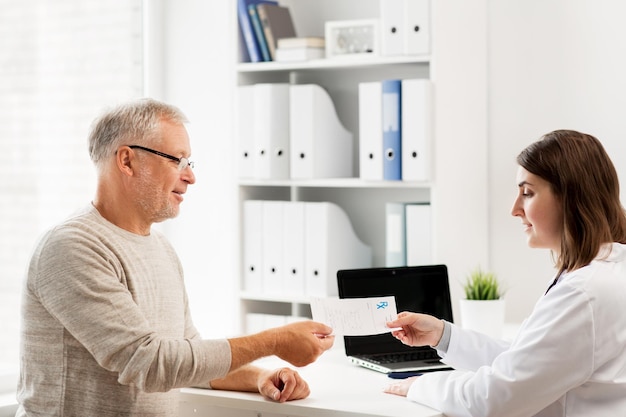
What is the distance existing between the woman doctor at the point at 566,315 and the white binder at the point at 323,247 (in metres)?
1.11

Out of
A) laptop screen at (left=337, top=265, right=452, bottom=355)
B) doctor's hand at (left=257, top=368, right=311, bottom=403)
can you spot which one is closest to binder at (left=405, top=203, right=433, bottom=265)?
laptop screen at (left=337, top=265, right=452, bottom=355)

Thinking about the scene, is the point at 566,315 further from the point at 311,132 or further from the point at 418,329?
the point at 311,132

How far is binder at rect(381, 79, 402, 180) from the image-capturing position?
3.07 metres

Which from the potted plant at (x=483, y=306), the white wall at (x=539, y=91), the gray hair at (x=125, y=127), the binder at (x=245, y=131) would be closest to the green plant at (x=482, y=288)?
the potted plant at (x=483, y=306)

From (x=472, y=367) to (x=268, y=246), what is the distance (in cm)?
125

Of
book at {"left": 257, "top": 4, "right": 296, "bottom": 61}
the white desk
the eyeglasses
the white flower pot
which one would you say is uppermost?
book at {"left": 257, "top": 4, "right": 296, "bottom": 61}

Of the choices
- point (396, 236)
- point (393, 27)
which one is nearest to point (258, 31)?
point (393, 27)

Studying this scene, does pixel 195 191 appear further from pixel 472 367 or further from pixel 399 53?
pixel 472 367

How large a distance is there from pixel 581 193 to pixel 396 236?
3.95 feet

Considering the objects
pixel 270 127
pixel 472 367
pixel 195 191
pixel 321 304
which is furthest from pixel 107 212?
pixel 195 191

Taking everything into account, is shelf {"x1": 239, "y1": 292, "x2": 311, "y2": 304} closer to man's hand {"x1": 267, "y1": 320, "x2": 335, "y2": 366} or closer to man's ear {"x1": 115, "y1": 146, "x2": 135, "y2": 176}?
man's hand {"x1": 267, "y1": 320, "x2": 335, "y2": 366}

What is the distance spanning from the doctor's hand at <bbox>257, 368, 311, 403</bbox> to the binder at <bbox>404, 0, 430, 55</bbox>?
1337 mm

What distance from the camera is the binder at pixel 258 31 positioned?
3.38m

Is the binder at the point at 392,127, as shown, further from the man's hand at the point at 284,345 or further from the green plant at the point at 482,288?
the man's hand at the point at 284,345
